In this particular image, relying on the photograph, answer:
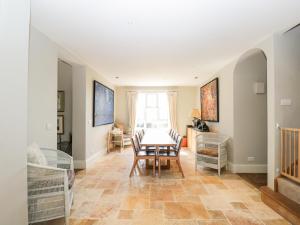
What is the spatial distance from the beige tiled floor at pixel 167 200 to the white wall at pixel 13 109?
2.78 feet

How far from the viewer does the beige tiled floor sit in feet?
7.14

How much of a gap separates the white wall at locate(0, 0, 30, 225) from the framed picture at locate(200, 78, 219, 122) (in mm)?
4217

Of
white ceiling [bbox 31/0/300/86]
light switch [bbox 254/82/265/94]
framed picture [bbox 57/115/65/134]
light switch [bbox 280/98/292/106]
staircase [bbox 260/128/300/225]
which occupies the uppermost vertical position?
white ceiling [bbox 31/0/300/86]

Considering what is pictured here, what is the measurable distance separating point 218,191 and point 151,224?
4.66 ft

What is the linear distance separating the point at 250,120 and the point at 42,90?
394cm

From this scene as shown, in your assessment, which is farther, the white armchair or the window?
the window

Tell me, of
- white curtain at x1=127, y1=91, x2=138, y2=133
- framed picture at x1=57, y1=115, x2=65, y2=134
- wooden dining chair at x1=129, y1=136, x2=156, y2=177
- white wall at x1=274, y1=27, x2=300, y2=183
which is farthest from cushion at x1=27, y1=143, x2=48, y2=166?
white curtain at x1=127, y1=91, x2=138, y2=133

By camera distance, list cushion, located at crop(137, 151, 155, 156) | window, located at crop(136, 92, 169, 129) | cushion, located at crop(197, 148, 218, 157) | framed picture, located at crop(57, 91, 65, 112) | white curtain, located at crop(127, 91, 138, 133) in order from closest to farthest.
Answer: cushion, located at crop(137, 151, 155, 156) < cushion, located at crop(197, 148, 218, 157) < framed picture, located at crop(57, 91, 65, 112) < white curtain, located at crop(127, 91, 138, 133) < window, located at crop(136, 92, 169, 129)

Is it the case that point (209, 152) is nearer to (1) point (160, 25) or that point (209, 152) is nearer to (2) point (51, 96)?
(1) point (160, 25)

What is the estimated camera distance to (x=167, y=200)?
8.70ft

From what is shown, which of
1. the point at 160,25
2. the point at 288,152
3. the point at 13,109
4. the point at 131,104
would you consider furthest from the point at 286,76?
the point at 131,104

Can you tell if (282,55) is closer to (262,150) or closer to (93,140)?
(262,150)

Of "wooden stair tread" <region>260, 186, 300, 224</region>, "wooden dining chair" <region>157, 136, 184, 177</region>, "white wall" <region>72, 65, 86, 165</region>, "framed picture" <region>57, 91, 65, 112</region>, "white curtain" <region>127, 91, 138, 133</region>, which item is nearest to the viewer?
"wooden stair tread" <region>260, 186, 300, 224</region>

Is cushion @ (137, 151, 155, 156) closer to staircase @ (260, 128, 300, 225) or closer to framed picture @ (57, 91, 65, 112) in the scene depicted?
staircase @ (260, 128, 300, 225)
